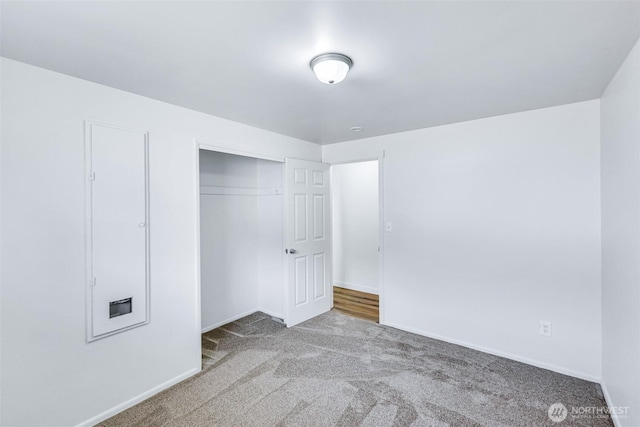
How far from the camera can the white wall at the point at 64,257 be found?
5.79 feet

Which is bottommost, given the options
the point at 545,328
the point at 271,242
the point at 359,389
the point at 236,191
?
the point at 359,389

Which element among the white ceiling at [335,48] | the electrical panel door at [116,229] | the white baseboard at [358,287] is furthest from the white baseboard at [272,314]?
the white ceiling at [335,48]

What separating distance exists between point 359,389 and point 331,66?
7.76 ft

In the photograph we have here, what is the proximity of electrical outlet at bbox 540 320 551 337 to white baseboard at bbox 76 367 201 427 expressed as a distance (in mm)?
3105

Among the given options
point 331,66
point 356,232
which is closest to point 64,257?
point 331,66

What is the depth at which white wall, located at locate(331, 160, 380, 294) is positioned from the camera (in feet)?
16.7

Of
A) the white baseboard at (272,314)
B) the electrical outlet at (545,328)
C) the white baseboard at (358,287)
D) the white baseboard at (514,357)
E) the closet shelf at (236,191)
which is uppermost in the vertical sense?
the closet shelf at (236,191)

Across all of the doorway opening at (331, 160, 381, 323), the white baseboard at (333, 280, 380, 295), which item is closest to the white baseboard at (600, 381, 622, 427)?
the doorway opening at (331, 160, 381, 323)

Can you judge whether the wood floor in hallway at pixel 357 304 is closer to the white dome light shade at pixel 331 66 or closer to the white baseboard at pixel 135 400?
the white baseboard at pixel 135 400

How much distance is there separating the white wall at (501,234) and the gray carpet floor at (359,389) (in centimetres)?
30

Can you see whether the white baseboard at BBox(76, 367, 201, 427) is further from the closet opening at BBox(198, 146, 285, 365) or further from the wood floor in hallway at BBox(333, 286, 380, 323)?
the wood floor in hallway at BBox(333, 286, 380, 323)

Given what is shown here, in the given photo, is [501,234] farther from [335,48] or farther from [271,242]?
[271,242]

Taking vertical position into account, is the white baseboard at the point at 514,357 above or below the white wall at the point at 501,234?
below

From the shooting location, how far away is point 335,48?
1.64 metres
